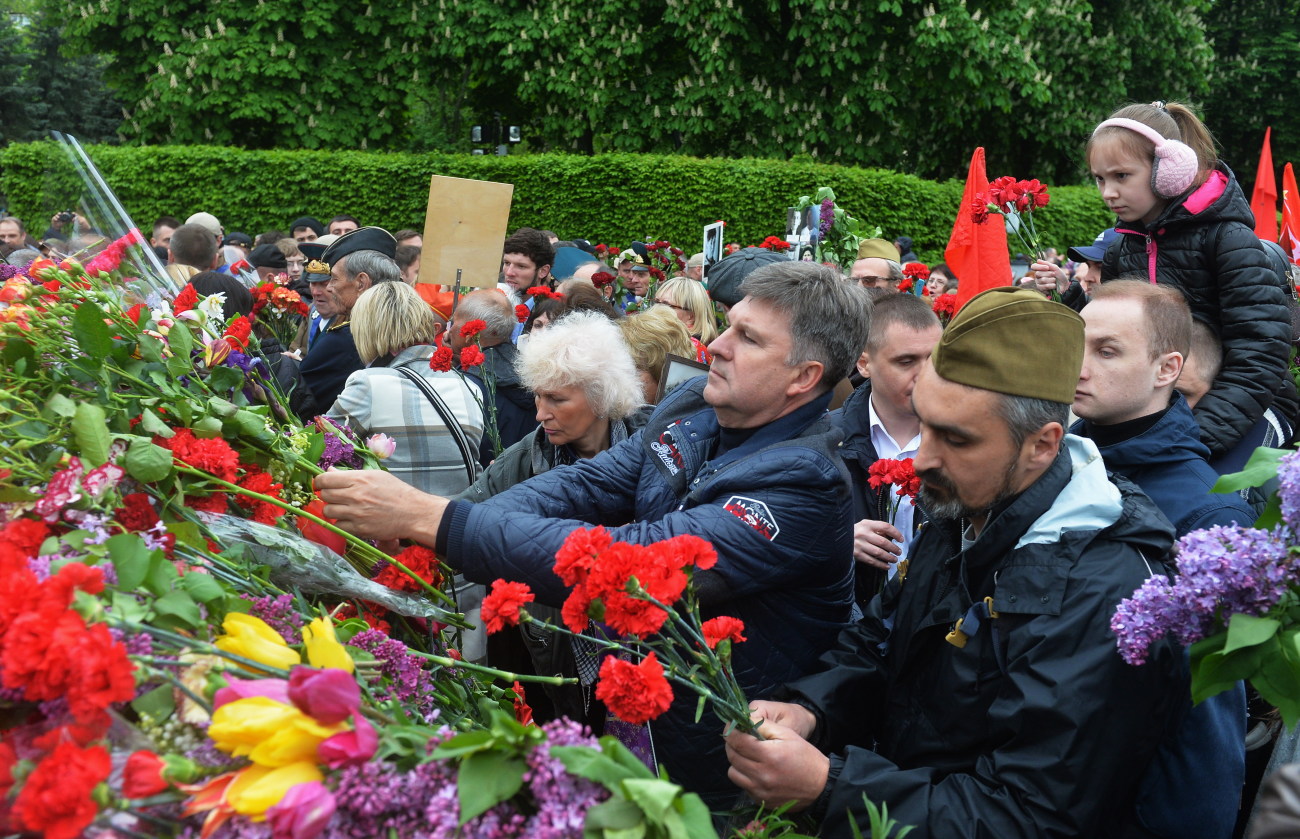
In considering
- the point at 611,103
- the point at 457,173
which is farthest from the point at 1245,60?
the point at 457,173

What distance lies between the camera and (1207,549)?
146 centimetres

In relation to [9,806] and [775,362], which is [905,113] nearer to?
[775,362]

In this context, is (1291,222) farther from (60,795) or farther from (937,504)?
(60,795)

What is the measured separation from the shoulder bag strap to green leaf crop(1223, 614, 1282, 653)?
301cm

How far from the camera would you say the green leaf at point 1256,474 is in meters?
1.55

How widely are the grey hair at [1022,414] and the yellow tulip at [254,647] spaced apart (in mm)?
1274

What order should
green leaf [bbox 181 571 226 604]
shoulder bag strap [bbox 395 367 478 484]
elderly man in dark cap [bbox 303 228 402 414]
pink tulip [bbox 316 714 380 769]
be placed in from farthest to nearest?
elderly man in dark cap [bbox 303 228 402 414] → shoulder bag strap [bbox 395 367 478 484] → green leaf [bbox 181 571 226 604] → pink tulip [bbox 316 714 380 769]

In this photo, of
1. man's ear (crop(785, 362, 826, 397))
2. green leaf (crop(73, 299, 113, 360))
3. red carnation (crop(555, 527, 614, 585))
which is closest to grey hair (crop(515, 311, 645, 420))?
man's ear (crop(785, 362, 826, 397))

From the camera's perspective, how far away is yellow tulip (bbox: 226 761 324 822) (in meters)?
1.24

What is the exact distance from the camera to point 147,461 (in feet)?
5.72

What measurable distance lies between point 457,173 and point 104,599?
14.7 metres

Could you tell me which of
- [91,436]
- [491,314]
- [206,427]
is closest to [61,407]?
[91,436]

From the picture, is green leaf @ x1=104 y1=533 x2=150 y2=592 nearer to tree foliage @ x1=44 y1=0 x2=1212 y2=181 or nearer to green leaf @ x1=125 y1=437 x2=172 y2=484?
green leaf @ x1=125 y1=437 x2=172 y2=484

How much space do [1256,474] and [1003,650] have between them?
52 centimetres
